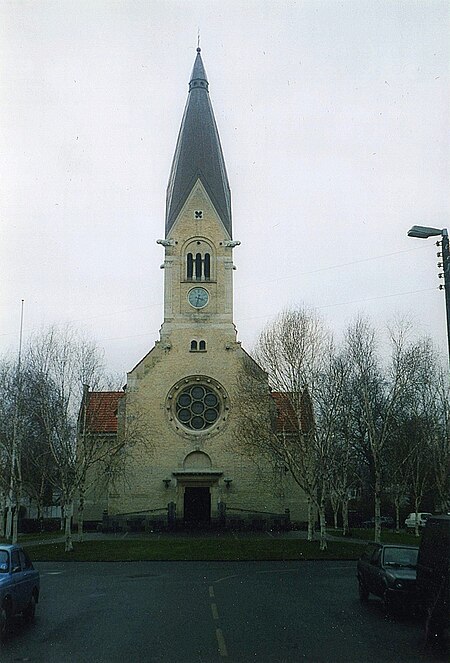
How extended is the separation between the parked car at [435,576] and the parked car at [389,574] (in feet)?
5.54

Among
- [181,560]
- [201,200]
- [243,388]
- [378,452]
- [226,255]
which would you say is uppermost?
[201,200]

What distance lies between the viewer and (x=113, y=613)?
1578cm

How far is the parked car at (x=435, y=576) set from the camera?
12.4 metres

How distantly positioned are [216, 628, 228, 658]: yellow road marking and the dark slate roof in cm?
4555

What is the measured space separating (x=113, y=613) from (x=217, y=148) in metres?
48.1

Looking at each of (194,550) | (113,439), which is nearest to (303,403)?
(194,550)

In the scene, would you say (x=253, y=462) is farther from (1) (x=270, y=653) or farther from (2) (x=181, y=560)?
(1) (x=270, y=653)

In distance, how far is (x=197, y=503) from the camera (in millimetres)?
52250

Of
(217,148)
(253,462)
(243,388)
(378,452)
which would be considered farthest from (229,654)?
(217,148)

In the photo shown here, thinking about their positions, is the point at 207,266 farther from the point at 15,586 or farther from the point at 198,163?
the point at 15,586

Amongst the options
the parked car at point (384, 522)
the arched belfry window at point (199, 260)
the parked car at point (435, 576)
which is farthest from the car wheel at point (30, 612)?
the parked car at point (384, 522)

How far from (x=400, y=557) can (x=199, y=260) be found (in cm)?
4107

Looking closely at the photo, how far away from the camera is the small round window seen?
53.1 metres

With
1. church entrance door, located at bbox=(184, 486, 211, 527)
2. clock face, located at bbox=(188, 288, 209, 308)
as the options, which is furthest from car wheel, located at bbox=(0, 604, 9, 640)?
clock face, located at bbox=(188, 288, 209, 308)
